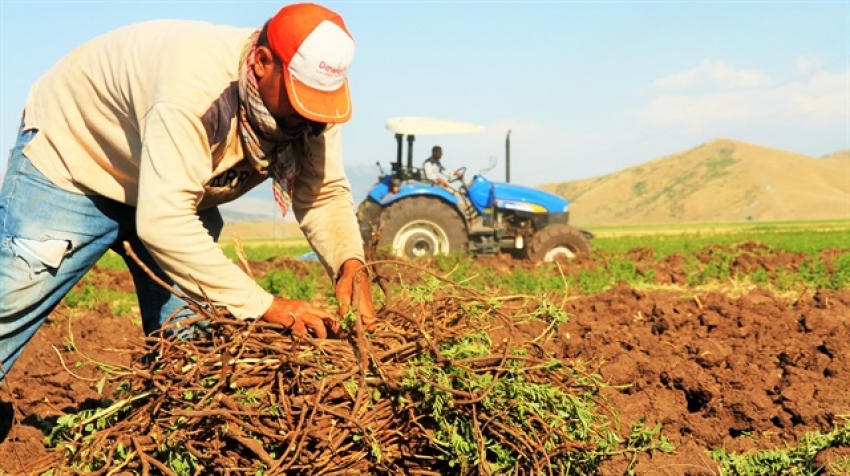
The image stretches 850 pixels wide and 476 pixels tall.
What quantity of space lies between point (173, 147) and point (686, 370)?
333 cm

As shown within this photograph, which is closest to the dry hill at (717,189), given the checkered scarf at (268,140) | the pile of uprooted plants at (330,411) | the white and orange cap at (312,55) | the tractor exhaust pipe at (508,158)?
the tractor exhaust pipe at (508,158)

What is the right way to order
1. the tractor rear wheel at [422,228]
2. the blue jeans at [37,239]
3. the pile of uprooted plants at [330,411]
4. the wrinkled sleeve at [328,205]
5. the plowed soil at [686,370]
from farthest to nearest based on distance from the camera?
the tractor rear wheel at [422,228]
the plowed soil at [686,370]
the wrinkled sleeve at [328,205]
the blue jeans at [37,239]
the pile of uprooted plants at [330,411]

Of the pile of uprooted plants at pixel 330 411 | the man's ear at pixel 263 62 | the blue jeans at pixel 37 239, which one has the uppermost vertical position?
the man's ear at pixel 263 62

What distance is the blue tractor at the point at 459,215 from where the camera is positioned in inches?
585

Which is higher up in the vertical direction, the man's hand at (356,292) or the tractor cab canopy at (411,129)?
the tractor cab canopy at (411,129)

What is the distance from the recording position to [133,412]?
3.30 meters

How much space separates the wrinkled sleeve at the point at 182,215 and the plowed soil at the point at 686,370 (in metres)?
0.32

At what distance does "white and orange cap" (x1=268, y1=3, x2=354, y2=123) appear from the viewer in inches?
130

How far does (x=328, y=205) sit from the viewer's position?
422 centimetres

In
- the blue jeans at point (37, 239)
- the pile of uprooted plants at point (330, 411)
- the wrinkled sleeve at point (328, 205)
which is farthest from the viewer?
the wrinkled sleeve at point (328, 205)

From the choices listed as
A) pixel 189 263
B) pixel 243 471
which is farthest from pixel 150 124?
pixel 243 471

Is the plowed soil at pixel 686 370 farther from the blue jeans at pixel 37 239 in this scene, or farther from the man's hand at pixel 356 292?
the man's hand at pixel 356 292

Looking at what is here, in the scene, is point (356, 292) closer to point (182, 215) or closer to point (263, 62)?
point (182, 215)

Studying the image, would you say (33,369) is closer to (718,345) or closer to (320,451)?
(320,451)
